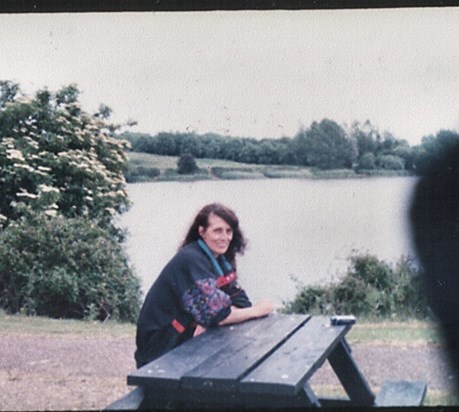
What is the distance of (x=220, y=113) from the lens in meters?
3.55

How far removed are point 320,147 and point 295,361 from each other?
51.2 inches

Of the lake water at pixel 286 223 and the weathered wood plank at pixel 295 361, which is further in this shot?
the lake water at pixel 286 223

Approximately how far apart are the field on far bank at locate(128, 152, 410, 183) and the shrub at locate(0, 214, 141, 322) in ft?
1.23

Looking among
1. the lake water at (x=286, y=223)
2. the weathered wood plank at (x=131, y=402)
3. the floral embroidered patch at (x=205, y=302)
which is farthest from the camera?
the lake water at (x=286, y=223)

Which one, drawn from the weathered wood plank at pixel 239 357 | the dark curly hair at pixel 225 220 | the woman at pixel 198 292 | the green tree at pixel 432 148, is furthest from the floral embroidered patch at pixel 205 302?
the green tree at pixel 432 148

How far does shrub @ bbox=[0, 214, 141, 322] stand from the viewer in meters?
3.61

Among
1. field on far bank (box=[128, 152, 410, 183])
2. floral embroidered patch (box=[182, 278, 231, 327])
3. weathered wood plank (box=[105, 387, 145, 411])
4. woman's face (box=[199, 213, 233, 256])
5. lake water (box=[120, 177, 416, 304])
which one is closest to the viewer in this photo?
weathered wood plank (box=[105, 387, 145, 411])

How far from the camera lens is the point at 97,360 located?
3.47m

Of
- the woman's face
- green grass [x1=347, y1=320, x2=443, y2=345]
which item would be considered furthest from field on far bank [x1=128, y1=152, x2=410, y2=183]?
green grass [x1=347, y1=320, x2=443, y2=345]

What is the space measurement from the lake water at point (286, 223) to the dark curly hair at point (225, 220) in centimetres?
3

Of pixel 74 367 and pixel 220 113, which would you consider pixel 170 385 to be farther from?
pixel 220 113

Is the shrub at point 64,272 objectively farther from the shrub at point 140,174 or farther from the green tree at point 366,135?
the green tree at point 366,135

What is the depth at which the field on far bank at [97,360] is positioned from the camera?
3410 mm

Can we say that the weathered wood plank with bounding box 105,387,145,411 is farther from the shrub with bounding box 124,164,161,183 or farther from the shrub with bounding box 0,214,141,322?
the shrub with bounding box 124,164,161,183
